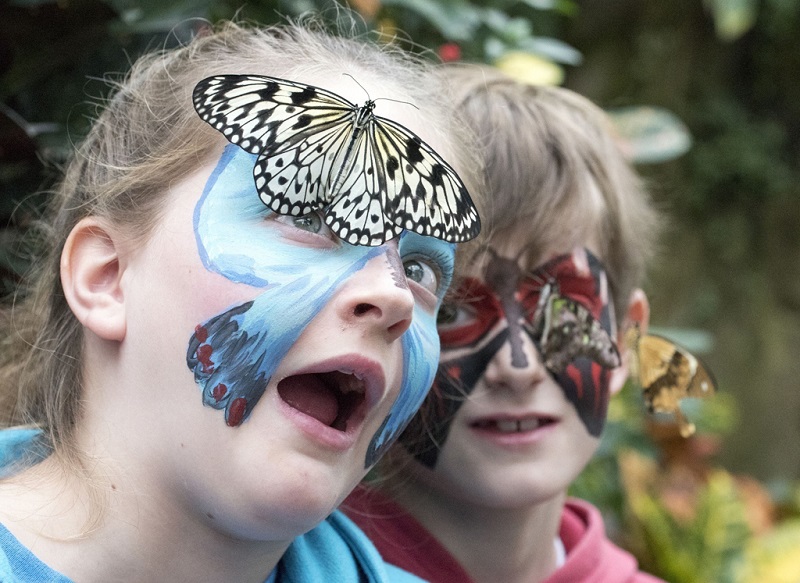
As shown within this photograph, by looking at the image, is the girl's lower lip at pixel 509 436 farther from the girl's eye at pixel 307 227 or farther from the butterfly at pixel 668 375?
the girl's eye at pixel 307 227

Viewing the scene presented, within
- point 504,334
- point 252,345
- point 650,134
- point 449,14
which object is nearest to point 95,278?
point 252,345

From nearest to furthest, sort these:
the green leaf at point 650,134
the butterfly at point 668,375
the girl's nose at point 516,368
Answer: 1. the girl's nose at point 516,368
2. the butterfly at point 668,375
3. the green leaf at point 650,134

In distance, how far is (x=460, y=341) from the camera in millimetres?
1999

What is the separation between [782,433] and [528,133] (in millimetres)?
6048

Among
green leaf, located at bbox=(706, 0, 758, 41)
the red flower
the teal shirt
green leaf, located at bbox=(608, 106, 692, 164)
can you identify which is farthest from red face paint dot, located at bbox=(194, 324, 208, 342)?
green leaf, located at bbox=(706, 0, 758, 41)

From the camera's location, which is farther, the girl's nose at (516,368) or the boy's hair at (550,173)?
the boy's hair at (550,173)

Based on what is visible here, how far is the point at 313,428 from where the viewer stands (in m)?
1.42

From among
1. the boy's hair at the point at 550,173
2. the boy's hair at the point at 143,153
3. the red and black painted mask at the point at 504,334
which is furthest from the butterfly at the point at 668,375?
the boy's hair at the point at 143,153

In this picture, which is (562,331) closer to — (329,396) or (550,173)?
(550,173)

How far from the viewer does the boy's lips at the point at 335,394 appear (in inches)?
58.3

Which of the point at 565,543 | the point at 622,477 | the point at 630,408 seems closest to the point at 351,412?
the point at 565,543

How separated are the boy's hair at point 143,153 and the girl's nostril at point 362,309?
13.2 inches

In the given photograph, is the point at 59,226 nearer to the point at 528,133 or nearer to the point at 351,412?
the point at 351,412

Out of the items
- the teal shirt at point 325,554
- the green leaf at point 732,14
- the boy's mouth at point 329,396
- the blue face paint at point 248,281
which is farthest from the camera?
the green leaf at point 732,14
